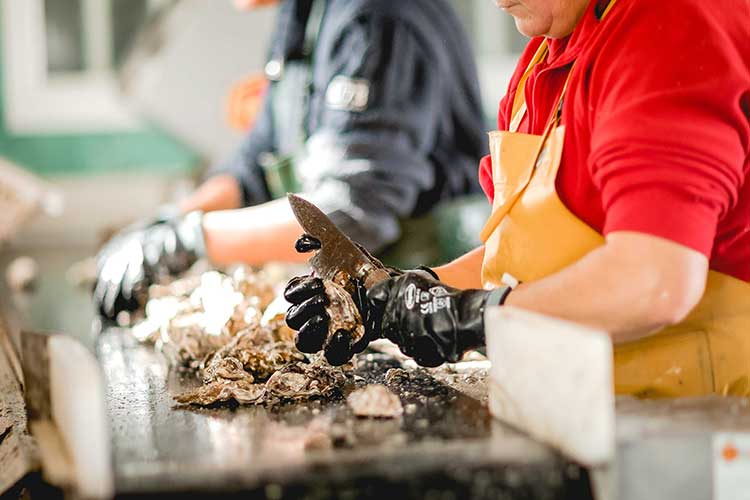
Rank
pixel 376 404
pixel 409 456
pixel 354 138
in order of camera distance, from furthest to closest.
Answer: pixel 354 138 → pixel 376 404 → pixel 409 456

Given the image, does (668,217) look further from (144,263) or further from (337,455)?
(144,263)

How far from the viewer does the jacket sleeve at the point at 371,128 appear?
2.71 meters

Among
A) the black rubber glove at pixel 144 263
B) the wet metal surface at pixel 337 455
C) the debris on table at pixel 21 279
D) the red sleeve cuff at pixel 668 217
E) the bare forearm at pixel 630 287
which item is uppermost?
the red sleeve cuff at pixel 668 217

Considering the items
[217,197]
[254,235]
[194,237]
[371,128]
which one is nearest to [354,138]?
[371,128]

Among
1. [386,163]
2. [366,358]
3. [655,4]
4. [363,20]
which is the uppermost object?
[363,20]

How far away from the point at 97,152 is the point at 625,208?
5212mm

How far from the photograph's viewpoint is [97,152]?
5.95 metres

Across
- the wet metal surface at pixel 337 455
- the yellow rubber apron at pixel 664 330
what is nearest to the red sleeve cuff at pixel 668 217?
the yellow rubber apron at pixel 664 330

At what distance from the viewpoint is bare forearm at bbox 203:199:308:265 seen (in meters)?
2.69

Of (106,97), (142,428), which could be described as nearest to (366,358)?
(142,428)

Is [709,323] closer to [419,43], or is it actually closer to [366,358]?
[366,358]

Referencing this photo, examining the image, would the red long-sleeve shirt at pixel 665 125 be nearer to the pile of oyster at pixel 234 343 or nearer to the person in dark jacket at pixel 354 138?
the pile of oyster at pixel 234 343

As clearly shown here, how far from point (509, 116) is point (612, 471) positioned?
2.63 ft

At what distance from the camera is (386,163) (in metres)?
2.73
